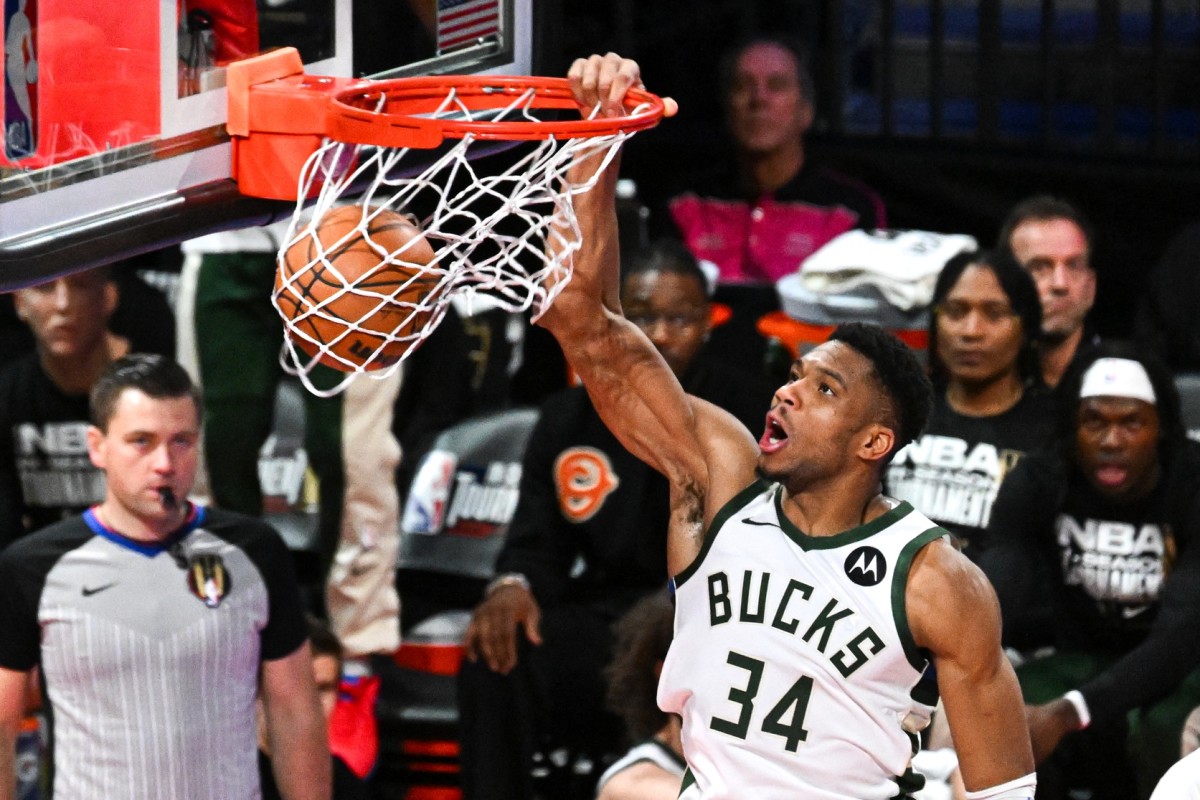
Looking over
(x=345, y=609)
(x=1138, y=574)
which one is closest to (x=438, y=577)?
(x=345, y=609)

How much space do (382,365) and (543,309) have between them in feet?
1.06

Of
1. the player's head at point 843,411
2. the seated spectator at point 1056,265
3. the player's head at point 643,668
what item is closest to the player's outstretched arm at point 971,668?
the player's head at point 843,411

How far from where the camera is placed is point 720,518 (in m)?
3.78

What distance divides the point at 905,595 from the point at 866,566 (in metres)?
0.09

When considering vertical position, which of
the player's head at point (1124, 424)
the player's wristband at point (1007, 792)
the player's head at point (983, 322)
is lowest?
the player's wristband at point (1007, 792)

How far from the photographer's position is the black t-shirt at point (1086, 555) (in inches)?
202

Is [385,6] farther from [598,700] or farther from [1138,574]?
[1138,574]

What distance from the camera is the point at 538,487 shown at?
5625 mm

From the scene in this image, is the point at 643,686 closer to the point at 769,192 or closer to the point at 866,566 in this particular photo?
the point at 866,566

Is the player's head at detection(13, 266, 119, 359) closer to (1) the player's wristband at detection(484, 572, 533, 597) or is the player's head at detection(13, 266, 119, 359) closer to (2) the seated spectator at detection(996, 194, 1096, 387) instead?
(1) the player's wristband at detection(484, 572, 533, 597)

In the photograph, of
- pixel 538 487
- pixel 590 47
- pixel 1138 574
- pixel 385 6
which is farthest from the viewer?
pixel 590 47

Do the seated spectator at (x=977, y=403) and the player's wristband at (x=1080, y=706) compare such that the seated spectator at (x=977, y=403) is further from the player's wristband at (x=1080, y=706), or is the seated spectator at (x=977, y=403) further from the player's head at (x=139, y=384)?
the player's head at (x=139, y=384)

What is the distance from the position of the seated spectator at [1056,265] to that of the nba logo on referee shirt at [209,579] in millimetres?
2439

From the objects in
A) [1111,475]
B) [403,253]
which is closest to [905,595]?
[403,253]
